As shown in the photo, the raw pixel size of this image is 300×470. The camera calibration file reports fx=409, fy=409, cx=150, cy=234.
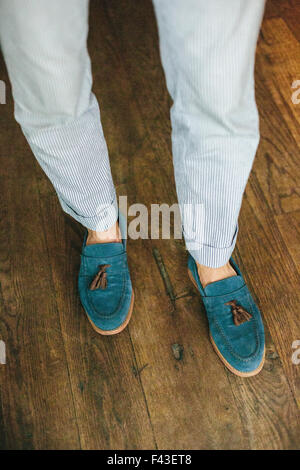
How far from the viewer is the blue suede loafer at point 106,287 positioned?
2.63 feet

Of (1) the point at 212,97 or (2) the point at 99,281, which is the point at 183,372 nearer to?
(2) the point at 99,281

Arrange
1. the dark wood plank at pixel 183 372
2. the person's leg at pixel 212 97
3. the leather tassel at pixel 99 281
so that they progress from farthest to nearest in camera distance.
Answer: the leather tassel at pixel 99 281
the dark wood plank at pixel 183 372
the person's leg at pixel 212 97

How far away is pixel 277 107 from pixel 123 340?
0.72 metres

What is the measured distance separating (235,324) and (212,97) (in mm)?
438

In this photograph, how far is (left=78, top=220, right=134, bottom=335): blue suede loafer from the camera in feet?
2.63

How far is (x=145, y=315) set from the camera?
0.83 m

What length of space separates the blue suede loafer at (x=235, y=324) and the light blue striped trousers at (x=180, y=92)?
0.12 meters

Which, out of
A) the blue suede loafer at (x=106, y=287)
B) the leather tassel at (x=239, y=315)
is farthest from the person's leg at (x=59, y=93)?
the leather tassel at (x=239, y=315)

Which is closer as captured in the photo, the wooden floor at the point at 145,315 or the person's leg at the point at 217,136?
the person's leg at the point at 217,136

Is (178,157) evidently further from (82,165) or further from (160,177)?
(160,177)

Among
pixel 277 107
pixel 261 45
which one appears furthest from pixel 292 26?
pixel 277 107

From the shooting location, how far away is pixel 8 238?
94 cm

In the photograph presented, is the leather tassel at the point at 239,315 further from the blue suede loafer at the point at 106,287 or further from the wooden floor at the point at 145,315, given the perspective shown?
the blue suede loafer at the point at 106,287

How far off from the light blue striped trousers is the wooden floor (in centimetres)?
20
